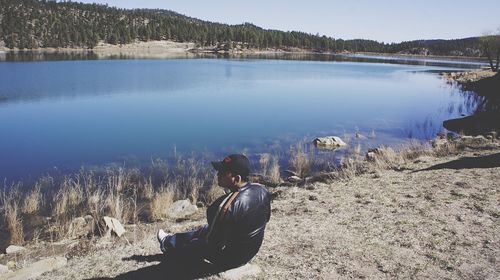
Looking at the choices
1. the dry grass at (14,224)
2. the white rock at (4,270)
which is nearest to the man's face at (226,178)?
the white rock at (4,270)

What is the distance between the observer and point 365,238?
7559 mm

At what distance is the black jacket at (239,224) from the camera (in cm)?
509

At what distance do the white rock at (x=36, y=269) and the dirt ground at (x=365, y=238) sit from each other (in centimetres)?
18

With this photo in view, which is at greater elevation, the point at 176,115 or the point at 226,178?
the point at 226,178

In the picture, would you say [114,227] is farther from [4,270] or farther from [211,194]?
[211,194]

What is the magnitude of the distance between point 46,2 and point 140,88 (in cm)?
15886

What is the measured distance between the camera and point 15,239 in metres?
9.76

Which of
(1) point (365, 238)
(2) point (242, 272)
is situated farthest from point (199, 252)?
(1) point (365, 238)

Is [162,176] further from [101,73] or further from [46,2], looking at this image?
[46,2]

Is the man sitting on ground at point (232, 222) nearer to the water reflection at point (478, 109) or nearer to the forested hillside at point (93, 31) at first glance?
the water reflection at point (478, 109)

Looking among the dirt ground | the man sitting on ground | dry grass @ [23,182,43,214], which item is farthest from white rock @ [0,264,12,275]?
dry grass @ [23,182,43,214]

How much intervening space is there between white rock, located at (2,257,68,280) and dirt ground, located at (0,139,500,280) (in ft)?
0.60

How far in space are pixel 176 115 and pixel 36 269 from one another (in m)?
20.8

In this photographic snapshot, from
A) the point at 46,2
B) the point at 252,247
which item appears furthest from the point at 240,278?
the point at 46,2
